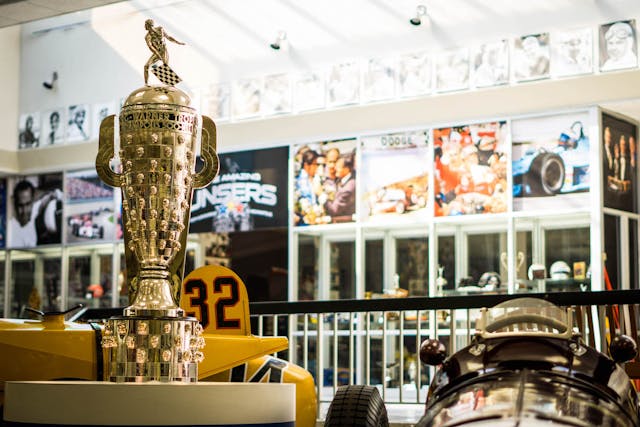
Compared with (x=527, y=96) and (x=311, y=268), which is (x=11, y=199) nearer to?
(x=311, y=268)

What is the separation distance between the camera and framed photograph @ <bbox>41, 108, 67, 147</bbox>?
619 inches

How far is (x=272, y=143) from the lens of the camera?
13.6 m

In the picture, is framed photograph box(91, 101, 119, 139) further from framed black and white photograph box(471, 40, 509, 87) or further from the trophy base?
the trophy base

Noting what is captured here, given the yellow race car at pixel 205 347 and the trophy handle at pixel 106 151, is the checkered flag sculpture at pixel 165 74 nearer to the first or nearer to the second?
the trophy handle at pixel 106 151

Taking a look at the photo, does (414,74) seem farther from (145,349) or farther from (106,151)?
(145,349)

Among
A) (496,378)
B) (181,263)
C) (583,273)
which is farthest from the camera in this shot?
(583,273)

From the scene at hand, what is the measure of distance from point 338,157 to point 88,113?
452cm

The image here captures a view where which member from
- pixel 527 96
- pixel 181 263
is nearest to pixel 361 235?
pixel 527 96

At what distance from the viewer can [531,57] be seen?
38.3ft

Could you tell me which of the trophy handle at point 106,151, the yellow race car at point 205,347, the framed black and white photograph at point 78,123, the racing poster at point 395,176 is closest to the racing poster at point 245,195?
the racing poster at point 395,176

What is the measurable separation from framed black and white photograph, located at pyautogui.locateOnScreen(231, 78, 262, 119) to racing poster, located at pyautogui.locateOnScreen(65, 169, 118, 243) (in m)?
2.60

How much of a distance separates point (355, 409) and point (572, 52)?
8.00m

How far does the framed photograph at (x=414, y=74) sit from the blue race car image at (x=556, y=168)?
59.6 inches

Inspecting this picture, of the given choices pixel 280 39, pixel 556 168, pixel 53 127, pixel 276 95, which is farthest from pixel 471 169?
pixel 53 127
